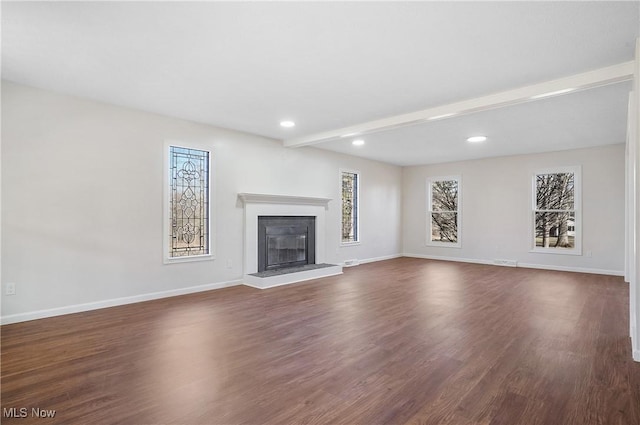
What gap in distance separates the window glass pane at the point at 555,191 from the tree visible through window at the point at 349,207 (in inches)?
155

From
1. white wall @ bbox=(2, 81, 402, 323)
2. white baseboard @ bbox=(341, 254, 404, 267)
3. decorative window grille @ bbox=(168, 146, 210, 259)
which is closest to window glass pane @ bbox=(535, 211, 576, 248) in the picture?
white baseboard @ bbox=(341, 254, 404, 267)

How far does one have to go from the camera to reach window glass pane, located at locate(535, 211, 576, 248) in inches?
273

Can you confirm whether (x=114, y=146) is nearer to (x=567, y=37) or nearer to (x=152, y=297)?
(x=152, y=297)

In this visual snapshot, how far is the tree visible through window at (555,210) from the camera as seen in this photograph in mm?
6922

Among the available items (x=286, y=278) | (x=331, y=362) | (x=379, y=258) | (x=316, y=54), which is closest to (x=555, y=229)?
(x=379, y=258)

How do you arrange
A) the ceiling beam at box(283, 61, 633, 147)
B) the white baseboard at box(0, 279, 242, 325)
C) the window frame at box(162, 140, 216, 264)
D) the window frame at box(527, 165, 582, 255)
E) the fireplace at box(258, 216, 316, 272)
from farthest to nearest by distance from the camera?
the window frame at box(527, 165, 582, 255) < the fireplace at box(258, 216, 316, 272) < the window frame at box(162, 140, 216, 264) < the white baseboard at box(0, 279, 242, 325) < the ceiling beam at box(283, 61, 633, 147)

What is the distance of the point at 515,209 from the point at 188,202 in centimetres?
681

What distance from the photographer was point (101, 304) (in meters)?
4.08

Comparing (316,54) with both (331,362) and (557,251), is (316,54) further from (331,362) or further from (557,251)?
(557,251)

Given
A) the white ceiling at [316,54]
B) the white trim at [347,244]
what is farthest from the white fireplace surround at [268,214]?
the white ceiling at [316,54]

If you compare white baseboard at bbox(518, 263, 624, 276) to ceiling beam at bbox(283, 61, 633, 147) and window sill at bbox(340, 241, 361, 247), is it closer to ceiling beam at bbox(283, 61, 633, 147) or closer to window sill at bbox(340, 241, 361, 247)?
window sill at bbox(340, 241, 361, 247)

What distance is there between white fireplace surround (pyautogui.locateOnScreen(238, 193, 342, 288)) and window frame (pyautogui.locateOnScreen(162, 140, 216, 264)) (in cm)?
56

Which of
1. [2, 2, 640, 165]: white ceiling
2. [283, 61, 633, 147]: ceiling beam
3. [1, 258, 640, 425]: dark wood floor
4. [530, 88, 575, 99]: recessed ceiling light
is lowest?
[1, 258, 640, 425]: dark wood floor

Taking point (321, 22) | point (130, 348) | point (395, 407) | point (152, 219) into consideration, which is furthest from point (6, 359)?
point (321, 22)
